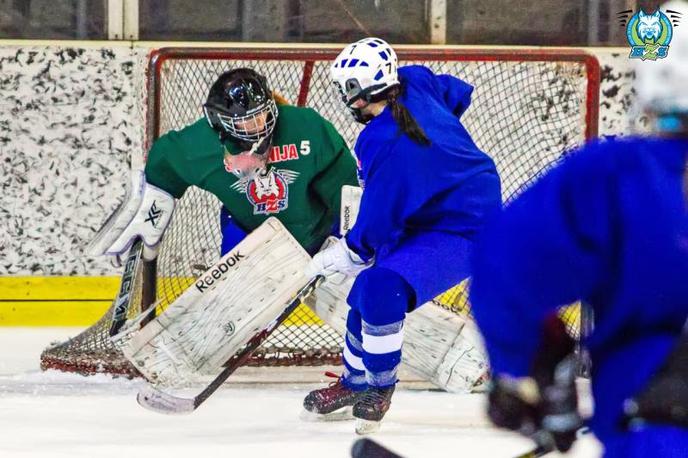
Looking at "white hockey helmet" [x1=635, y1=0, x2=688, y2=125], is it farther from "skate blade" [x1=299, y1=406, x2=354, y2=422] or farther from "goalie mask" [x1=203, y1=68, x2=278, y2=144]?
"goalie mask" [x1=203, y1=68, x2=278, y2=144]

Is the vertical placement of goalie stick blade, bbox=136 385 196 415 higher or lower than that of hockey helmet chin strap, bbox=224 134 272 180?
lower

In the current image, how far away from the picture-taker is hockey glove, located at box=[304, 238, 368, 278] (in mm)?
3402

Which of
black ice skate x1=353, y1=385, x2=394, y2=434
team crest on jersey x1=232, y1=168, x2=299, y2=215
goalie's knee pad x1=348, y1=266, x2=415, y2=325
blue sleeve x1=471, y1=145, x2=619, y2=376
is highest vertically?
blue sleeve x1=471, y1=145, x2=619, y2=376

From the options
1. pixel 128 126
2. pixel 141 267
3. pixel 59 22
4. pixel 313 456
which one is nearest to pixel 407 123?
pixel 313 456

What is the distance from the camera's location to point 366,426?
131 inches

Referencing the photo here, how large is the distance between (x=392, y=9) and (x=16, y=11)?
1.47 m

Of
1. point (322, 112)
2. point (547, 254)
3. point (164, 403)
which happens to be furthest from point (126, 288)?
point (547, 254)

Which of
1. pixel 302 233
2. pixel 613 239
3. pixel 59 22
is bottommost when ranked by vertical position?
pixel 302 233

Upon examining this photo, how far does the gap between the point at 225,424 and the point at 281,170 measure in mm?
845

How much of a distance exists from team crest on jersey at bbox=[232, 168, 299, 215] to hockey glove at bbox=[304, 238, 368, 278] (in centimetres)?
50

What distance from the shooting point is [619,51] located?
5.18 metres

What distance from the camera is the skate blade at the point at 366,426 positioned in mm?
3330

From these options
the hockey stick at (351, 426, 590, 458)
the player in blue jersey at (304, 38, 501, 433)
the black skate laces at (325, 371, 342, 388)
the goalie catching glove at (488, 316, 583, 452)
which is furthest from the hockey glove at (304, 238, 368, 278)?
the goalie catching glove at (488, 316, 583, 452)

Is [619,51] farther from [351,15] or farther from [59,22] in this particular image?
[59,22]
